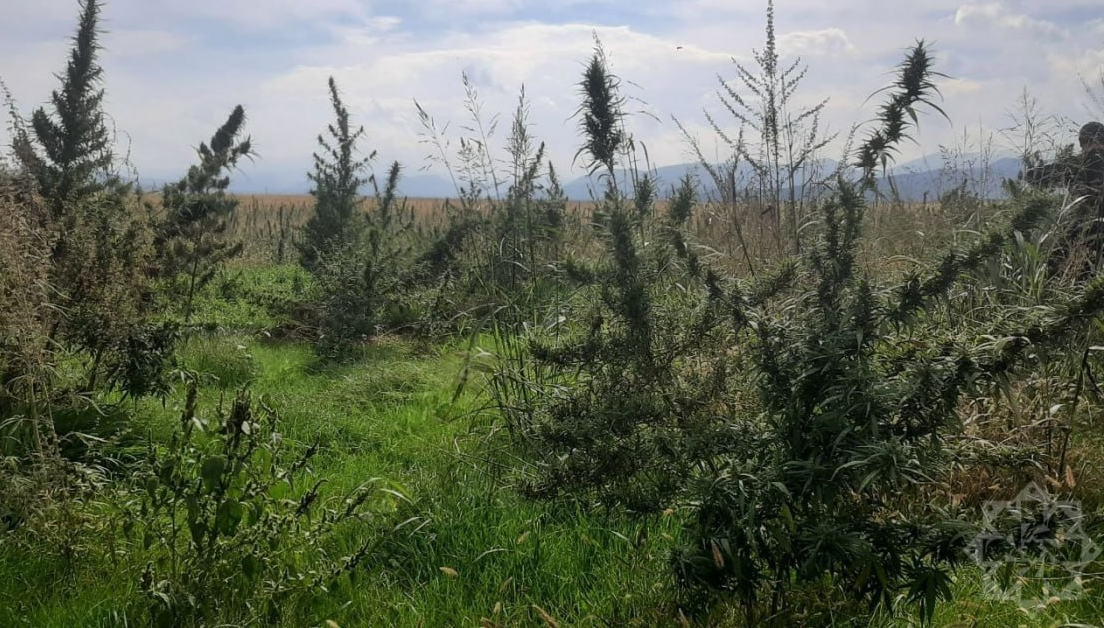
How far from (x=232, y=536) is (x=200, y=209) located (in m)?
6.53

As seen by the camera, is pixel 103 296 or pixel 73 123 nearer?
pixel 103 296

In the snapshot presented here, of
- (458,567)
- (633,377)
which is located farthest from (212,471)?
(633,377)

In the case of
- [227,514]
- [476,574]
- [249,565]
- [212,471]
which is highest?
[212,471]

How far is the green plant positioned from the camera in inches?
104

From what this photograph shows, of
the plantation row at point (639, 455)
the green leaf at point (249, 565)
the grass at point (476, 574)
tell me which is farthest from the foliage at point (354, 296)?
the green leaf at point (249, 565)

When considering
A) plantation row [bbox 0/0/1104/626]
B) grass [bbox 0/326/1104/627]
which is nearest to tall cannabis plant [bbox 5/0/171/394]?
plantation row [bbox 0/0/1104/626]

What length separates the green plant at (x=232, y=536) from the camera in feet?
8.64

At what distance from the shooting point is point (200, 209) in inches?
334

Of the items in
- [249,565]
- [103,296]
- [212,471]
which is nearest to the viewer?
[212,471]

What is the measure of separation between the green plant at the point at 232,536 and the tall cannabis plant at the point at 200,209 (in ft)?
18.5

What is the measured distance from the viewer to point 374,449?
4.95 m

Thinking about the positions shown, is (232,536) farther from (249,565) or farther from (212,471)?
(212,471)

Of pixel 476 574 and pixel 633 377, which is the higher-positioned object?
pixel 633 377

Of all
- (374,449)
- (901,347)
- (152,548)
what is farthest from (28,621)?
(901,347)
